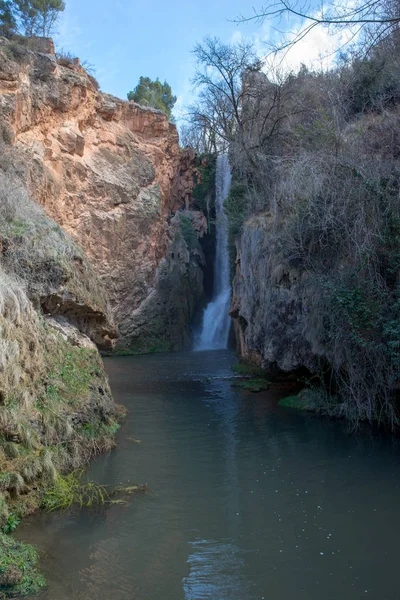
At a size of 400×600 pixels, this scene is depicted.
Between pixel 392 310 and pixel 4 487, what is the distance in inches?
266

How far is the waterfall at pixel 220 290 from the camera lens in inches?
1050

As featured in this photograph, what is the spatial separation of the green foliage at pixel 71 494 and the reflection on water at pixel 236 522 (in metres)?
0.24

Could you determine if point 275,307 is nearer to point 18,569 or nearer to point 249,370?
point 249,370

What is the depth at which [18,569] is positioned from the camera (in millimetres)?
4398

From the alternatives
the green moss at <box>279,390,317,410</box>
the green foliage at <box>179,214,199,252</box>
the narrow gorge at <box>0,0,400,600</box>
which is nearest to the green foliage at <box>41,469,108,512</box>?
the narrow gorge at <box>0,0,400,600</box>

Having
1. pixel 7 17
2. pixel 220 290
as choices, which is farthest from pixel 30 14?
pixel 220 290

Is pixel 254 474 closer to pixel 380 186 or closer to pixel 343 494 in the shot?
pixel 343 494

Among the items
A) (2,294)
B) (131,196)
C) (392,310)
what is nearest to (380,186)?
(392,310)

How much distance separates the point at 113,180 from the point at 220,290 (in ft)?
29.3

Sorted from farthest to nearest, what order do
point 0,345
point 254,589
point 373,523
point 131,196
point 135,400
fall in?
1. point 131,196
2. point 135,400
3. point 0,345
4. point 373,523
5. point 254,589

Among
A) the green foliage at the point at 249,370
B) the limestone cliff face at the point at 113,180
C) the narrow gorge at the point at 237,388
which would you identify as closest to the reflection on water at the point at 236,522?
the narrow gorge at the point at 237,388

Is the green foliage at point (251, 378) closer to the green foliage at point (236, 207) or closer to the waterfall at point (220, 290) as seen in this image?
the green foliage at point (236, 207)

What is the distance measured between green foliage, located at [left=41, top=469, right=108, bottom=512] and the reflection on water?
0.79ft

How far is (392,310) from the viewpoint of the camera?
8961 mm
